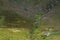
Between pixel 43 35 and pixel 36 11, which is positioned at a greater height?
pixel 36 11

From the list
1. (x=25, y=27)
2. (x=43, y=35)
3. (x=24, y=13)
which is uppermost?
(x=24, y=13)

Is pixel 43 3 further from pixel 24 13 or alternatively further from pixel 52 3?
pixel 24 13

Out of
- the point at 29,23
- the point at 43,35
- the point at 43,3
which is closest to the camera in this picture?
the point at 43,35

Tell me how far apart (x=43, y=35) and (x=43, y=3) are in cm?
122

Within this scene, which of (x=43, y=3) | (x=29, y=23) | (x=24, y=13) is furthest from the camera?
(x=43, y=3)

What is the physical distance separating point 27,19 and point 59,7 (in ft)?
3.12

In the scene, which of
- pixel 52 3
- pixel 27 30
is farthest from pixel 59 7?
pixel 27 30

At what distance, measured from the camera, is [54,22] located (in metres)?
4.29

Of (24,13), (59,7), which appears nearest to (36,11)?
(24,13)

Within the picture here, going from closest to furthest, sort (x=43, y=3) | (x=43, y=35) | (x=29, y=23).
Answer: (x=43, y=35) → (x=29, y=23) → (x=43, y=3)

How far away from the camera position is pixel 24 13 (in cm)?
453

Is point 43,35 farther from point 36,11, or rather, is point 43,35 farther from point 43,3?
point 43,3

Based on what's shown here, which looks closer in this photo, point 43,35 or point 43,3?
point 43,35

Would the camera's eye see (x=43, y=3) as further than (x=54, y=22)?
Yes
